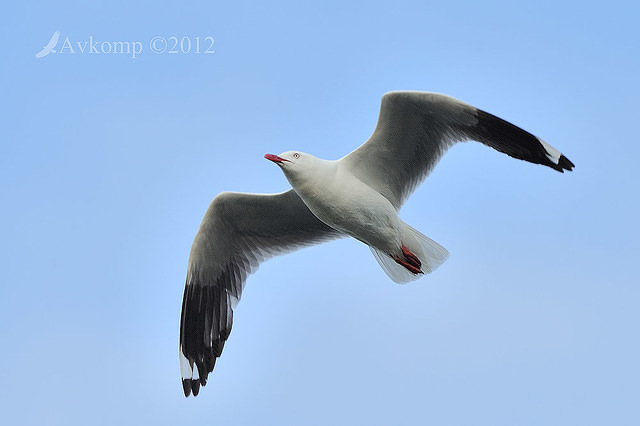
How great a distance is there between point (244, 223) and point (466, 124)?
2.52 metres

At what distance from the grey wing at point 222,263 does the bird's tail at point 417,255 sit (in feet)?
2.81

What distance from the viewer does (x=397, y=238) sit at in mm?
7770

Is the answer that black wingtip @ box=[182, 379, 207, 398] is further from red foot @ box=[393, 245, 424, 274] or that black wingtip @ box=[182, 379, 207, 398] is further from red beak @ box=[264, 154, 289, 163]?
red beak @ box=[264, 154, 289, 163]

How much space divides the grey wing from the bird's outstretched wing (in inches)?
38.5

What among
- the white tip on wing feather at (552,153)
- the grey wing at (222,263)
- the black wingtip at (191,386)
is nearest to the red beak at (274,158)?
the grey wing at (222,263)

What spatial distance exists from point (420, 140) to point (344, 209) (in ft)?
3.25

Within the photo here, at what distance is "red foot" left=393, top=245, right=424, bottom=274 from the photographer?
7895 mm

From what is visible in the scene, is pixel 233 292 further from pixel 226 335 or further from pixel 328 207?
pixel 328 207

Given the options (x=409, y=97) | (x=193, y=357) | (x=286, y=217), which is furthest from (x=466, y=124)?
(x=193, y=357)

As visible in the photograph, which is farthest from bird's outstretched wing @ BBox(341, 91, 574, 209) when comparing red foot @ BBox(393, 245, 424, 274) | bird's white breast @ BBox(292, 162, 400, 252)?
red foot @ BBox(393, 245, 424, 274)

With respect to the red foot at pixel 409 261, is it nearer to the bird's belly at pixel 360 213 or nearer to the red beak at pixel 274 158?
the bird's belly at pixel 360 213

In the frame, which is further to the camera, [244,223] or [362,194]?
[244,223]

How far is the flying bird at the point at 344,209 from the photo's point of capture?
7.50 meters

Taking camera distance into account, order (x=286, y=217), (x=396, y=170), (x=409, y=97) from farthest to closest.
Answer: (x=286, y=217) < (x=396, y=170) < (x=409, y=97)
